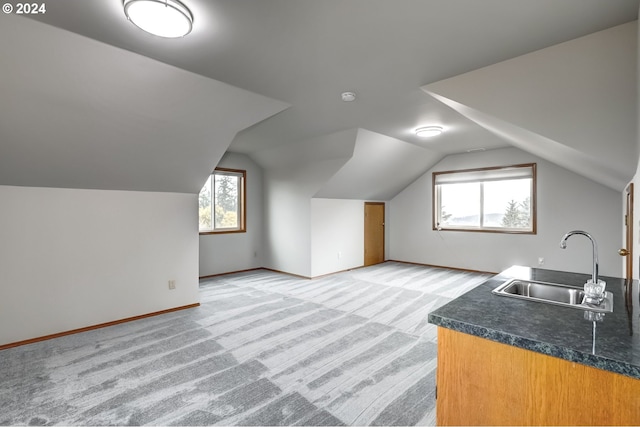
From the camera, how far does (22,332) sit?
292cm

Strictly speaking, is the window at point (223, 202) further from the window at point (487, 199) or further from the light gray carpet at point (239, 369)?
the window at point (487, 199)

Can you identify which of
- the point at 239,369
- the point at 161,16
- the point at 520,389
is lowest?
the point at 239,369

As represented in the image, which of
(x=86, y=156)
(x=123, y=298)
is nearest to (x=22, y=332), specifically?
(x=123, y=298)

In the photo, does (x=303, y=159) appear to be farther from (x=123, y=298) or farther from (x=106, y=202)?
(x=123, y=298)

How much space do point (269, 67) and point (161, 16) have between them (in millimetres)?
903

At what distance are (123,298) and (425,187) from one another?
19.1ft

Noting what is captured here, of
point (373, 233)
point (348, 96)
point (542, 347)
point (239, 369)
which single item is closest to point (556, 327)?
point (542, 347)

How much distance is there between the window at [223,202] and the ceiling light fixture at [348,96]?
132 inches

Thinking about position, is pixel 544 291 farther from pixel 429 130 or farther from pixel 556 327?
pixel 429 130

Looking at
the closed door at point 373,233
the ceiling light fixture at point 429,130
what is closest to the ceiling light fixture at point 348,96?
the ceiling light fixture at point 429,130

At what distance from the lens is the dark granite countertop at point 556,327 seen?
99 centimetres

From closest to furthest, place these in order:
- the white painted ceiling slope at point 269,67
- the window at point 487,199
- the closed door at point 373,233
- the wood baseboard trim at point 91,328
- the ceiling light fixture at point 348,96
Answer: the white painted ceiling slope at point 269,67
the wood baseboard trim at point 91,328
the ceiling light fixture at point 348,96
the window at point 487,199
the closed door at point 373,233

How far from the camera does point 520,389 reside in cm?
114

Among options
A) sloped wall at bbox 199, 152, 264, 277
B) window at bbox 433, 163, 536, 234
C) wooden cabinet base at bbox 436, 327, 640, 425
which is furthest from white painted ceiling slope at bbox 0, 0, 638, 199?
window at bbox 433, 163, 536, 234
